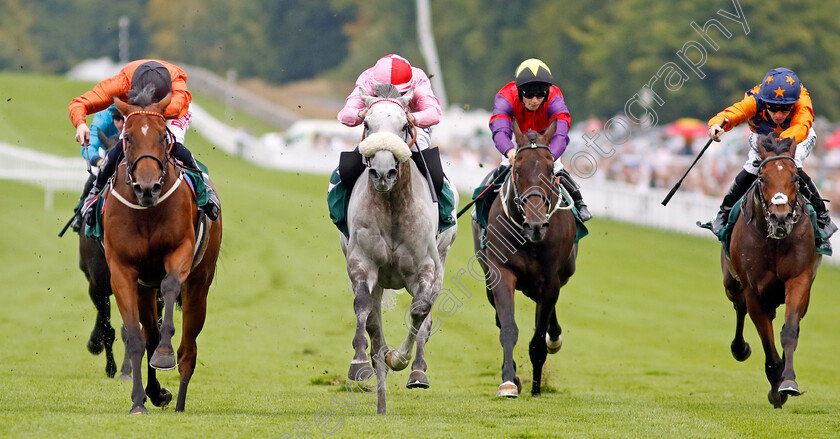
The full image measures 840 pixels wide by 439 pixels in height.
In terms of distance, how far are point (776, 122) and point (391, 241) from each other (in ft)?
12.6

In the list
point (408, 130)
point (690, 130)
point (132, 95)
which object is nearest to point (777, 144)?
point (408, 130)

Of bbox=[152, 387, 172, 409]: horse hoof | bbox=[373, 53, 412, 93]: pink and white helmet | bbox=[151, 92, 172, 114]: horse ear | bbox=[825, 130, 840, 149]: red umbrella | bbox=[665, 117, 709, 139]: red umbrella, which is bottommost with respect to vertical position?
bbox=[152, 387, 172, 409]: horse hoof

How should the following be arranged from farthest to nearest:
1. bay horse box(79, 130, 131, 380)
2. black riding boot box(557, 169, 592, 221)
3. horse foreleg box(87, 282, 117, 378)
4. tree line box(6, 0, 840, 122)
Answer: tree line box(6, 0, 840, 122) < horse foreleg box(87, 282, 117, 378) < bay horse box(79, 130, 131, 380) < black riding boot box(557, 169, 592, 221)

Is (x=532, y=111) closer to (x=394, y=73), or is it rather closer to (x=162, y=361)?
(x=394, y=73)

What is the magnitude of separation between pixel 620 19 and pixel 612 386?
42.6 metres

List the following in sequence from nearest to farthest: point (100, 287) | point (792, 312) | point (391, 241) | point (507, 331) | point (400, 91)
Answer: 1. point (391, 241)
2. point (400, 91)
3. point (792, 312)
4. point (507, 331)
5. point (100, 287)

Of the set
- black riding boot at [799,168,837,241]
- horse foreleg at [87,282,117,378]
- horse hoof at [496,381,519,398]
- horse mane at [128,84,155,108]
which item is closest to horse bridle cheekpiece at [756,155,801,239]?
black riding boot at [799,168,837,241]

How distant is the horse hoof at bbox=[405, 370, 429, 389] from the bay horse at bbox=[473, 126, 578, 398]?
76 cm

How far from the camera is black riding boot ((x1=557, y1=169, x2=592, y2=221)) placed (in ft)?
34.2

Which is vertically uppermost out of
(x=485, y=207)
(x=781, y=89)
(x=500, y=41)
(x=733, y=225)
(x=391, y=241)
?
(x=500, y=41)

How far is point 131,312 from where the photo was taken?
27.4 ft

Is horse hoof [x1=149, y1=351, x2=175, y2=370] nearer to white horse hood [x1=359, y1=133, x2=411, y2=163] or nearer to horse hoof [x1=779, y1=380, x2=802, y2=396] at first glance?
white horse hood [x1=359, y1=133, x2=411, y2=163]

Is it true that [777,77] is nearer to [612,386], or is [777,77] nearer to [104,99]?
[612,386]

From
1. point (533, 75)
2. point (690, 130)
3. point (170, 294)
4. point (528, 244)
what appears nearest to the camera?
point (170, 294)
